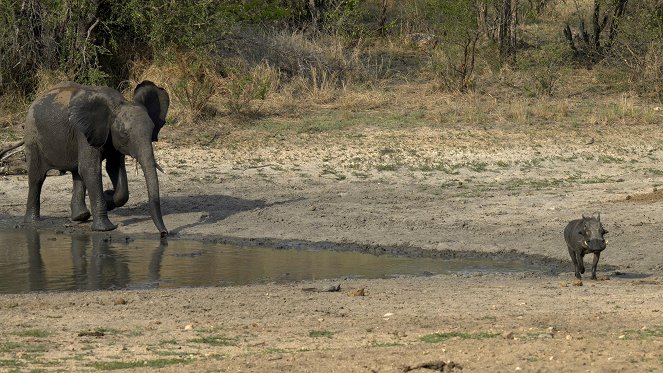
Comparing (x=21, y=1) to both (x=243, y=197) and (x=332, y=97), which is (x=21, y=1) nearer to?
(x=332, y=97)

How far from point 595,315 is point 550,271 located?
10.7 feet

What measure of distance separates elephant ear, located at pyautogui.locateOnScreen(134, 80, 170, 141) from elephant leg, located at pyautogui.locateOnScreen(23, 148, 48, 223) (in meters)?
1.55

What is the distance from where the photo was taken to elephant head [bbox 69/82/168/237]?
1598cm

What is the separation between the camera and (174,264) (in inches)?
551

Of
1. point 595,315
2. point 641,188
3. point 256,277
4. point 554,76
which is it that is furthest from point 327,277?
point 554,76

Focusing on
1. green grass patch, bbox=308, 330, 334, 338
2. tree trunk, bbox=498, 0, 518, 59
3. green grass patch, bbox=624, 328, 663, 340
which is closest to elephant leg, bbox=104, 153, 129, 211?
green grass patch, bbox=308, 330, 334, 338

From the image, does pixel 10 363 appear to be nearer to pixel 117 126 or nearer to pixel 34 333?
pixel 34 333

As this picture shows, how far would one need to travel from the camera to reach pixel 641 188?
17.1 metres

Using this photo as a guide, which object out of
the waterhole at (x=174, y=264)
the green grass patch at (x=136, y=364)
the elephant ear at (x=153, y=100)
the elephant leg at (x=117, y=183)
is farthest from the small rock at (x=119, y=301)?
the elephant ear at (x=153, y=100)

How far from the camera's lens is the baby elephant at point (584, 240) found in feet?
40.7

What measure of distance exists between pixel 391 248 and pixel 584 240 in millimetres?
2912

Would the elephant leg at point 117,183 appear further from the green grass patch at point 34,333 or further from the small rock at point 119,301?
the green grass patch at point 34,333

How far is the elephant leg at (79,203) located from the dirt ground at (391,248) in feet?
1.46

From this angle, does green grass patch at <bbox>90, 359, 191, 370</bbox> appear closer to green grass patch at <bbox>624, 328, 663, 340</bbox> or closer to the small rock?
the small rock
